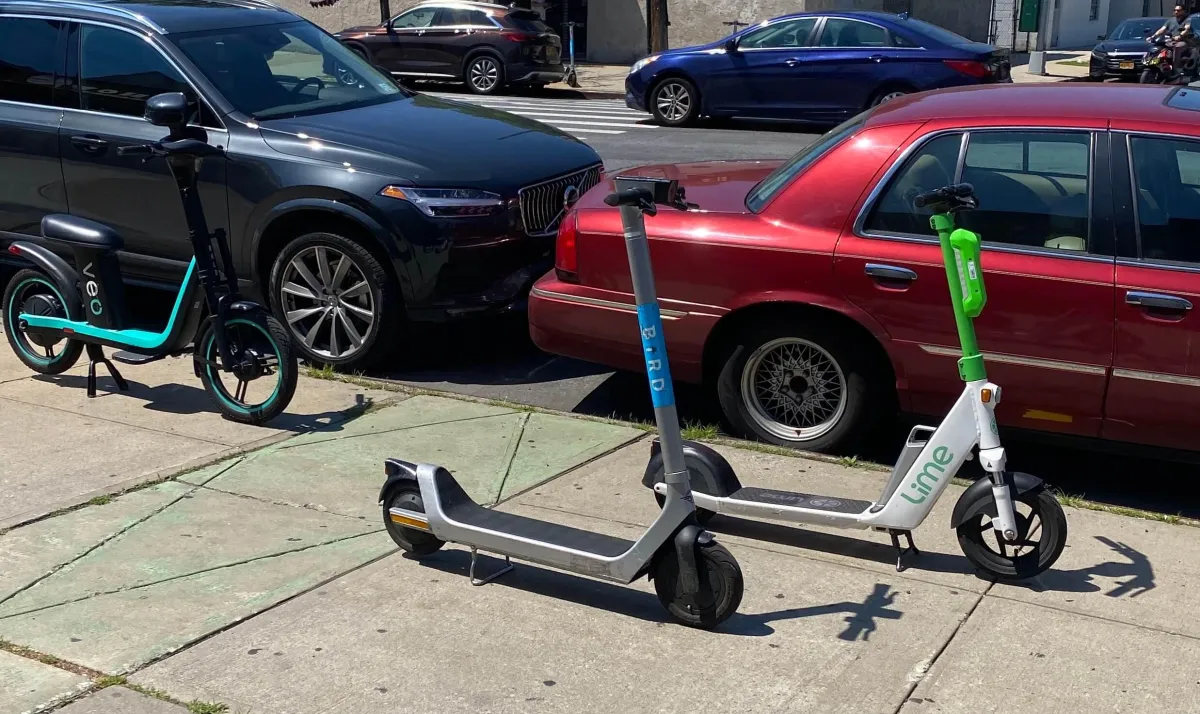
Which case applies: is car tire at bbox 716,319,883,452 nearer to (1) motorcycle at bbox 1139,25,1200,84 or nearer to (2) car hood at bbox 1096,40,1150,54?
(1) motorcycle at bbox 1139,25,1200,84

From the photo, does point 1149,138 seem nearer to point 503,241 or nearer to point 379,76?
point 503,241

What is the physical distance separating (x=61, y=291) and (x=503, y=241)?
85.7 inches

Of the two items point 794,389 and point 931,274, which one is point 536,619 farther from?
point 931,274

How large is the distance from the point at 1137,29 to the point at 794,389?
76.3 ft

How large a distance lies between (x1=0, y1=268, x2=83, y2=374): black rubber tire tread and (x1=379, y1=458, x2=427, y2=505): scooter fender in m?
2.77

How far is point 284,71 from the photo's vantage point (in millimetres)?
7691

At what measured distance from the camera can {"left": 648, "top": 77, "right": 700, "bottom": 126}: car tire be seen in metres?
17.7

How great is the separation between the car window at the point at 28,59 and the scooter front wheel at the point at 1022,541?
18.9 ft

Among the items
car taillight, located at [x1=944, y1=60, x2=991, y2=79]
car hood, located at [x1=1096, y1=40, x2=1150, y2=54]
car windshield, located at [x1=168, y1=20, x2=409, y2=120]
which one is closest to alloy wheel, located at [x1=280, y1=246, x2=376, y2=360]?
car windshield, located at [x1=168, y1=20, x2=409, y2=120]

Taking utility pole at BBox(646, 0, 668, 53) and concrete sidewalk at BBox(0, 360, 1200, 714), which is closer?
concrete sidewalk at BBox(0, 360, 1200, 714)

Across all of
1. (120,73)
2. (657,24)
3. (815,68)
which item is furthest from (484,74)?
(120,73)

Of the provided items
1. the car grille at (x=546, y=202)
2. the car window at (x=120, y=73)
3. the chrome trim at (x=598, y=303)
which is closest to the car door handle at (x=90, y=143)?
the car window at (x=120, y=73)

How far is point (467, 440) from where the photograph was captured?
235 inches

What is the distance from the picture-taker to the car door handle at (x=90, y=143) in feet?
23.9
